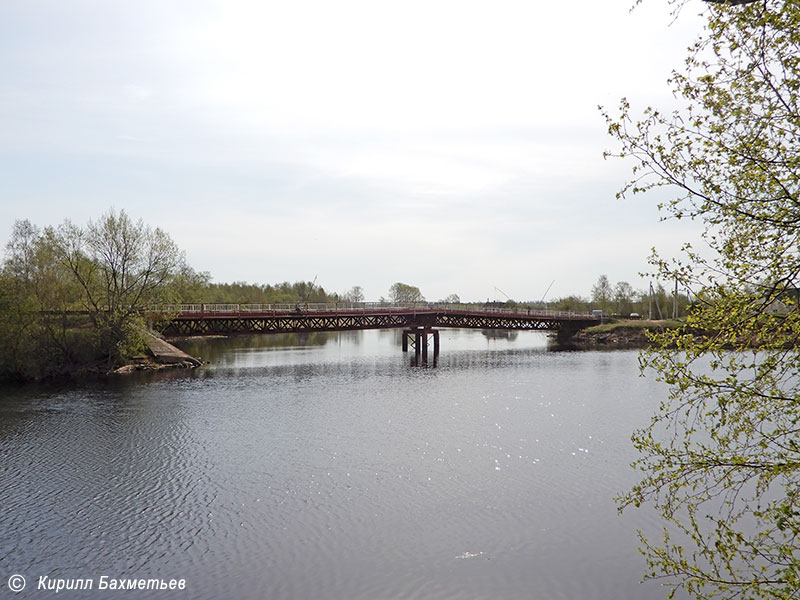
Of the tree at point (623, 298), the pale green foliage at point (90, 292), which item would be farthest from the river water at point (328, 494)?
the tree at point (623, 298)

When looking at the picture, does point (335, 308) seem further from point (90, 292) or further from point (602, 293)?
point (602, 293)

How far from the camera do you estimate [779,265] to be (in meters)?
8.84

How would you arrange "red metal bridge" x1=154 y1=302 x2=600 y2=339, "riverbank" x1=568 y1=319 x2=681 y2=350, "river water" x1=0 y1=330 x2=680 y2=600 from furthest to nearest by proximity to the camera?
"riverbank" x1=568 y1=319 x2=681 y2=350
"red metal bridge" x1=154 y1=302 x2=600 y2=339
"river water" x1=0 y1=330 x2=680 y2=600

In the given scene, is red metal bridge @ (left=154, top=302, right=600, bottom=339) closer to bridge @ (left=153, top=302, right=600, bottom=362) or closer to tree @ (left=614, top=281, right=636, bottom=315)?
bridge @ (left=153, top=302, right=600, bottom=362)

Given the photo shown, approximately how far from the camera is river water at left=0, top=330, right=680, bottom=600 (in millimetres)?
15586

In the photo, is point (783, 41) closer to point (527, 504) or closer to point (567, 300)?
point (527, 504)

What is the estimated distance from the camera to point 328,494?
21672 millimetres

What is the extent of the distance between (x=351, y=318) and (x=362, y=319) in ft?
6.91

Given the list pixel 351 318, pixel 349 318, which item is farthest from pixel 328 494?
pixel 351 318

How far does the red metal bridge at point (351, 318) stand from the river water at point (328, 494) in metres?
25.8

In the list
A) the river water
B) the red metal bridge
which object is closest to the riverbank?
the red metal bridge

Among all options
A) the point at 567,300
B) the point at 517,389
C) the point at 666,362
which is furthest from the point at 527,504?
the point at 567,300

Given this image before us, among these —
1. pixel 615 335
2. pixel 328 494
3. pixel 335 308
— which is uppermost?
pixel 335 308

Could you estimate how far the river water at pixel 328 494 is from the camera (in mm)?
15586
